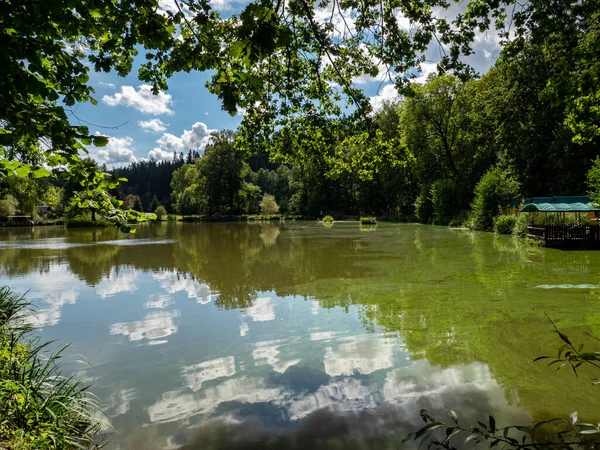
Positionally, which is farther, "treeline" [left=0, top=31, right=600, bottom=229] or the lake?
"treeline" [left=0, top=31, right=600, bottom=229]

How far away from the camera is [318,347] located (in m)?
5.90

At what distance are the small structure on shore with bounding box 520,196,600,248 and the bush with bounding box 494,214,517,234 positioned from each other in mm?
3957

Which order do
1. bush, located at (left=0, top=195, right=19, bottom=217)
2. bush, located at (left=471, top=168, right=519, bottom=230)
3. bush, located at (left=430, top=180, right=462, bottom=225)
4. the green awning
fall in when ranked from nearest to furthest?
the green awning → bush, located at (left=471, top=168, right=519, bottom=230) → bush, located at (left=430, top=180, right=462, bottom=225) → bush, located at (left=0, top=195, right=19, bottom=217)

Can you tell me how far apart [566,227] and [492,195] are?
34.1 ft

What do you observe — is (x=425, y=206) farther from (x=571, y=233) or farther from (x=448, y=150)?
(x=571, y=233)

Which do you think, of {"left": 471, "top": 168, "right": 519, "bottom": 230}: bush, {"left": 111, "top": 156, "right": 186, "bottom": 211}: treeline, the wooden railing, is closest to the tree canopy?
the wooden railing

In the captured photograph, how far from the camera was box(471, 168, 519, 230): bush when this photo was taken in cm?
2709

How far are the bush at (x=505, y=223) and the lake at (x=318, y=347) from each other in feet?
39.7

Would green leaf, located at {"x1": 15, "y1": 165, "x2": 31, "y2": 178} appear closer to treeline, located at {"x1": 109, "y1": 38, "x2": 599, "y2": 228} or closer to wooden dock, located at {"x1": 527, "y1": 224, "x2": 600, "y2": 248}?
treeline, located at {"x1": 109, "y1": 38, "x2": 599, "y2": 228}

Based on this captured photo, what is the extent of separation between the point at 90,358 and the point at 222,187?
6391cm

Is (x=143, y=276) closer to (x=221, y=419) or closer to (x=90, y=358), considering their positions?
(x=90, y=358)

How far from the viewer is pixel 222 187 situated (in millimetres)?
68125

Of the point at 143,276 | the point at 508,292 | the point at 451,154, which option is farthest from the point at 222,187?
the point at 508,292

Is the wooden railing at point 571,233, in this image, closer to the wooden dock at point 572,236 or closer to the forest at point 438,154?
the wooden dock at point 572,236
